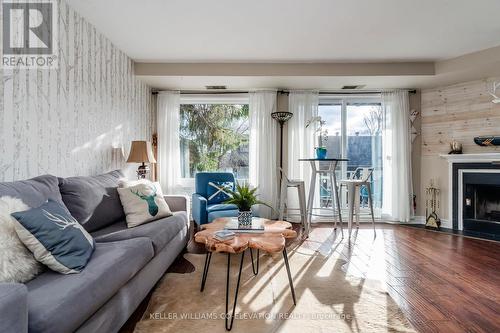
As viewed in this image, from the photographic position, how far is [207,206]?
3746 mm

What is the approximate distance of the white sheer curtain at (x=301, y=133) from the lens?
4.62 metres

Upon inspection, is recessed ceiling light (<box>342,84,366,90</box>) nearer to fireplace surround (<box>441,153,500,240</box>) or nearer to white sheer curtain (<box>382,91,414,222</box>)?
white sheer curtain (<box>382,91,414,222</box>)

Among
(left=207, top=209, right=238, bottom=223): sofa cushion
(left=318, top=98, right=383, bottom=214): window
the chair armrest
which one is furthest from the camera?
(left=318, top=98, right=383, bottom=214): window

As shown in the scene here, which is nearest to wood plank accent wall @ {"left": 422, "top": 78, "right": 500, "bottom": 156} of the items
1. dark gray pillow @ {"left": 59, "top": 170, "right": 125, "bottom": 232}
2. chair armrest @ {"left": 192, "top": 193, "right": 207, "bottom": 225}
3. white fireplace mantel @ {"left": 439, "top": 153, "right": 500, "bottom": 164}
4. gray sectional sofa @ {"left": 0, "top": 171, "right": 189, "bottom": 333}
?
white fireplace mantel @ {"left": 439, "top": 153, "right": 500, "bottom": 164}

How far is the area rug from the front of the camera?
1.71 metres

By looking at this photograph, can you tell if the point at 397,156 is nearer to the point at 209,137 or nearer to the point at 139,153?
the point at 209,137

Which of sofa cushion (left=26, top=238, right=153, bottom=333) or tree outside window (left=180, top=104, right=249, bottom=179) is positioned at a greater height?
tree outside window (left=180, top=104, right=249, bottom=179)

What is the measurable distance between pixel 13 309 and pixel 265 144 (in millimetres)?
3936

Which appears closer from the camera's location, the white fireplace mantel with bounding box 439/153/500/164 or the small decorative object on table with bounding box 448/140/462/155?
the white fireplace mantel with bounding box 439/153/500/164

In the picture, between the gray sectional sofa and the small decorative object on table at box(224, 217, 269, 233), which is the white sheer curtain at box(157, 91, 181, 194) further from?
the small decorative object on table at box(224, 217, 269, 233)

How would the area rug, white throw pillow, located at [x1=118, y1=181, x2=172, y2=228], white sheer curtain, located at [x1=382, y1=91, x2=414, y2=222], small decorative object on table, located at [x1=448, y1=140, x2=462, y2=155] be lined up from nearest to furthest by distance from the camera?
the area rug
white throw pillow, located at [x1=118, y1=181, x2=172, y2=228]
small decorative object on table, located at [x1=448, y1=140, x2=462, y2=155]
white sheer curtain, located at [x1=382, y1=91, x2=414, y2=222]

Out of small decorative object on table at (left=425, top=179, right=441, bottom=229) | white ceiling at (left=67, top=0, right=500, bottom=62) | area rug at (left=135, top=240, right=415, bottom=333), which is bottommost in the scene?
area rug at (left=135, top=240, right=415, bottom=333)

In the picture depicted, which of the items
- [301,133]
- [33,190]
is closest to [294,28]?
[301,133]

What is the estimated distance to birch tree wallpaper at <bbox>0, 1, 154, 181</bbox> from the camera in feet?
6.52
